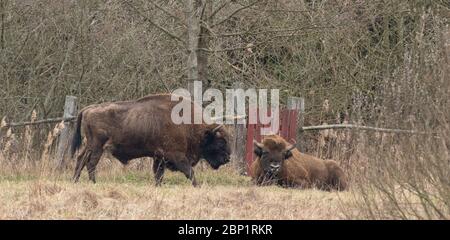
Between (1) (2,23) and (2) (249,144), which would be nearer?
(2) (249,144)

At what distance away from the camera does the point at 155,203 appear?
11.3m

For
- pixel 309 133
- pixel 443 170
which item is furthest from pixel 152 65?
pixel 443 170

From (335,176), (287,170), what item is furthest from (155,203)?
(335,176)

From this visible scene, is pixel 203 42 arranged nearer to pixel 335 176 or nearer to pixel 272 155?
pixel 272 155

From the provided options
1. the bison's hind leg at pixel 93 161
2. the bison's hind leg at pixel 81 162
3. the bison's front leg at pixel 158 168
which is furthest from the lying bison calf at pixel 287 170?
the bison's hind leg at pixel 81 162

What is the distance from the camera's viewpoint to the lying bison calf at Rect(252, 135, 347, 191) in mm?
15984

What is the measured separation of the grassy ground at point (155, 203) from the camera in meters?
10.7

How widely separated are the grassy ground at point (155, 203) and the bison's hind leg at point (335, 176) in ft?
8.14

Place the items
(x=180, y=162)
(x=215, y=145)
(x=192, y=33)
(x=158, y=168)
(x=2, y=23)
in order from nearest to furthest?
1. (x=180, y=162)
2. (x=158, y=168)
3. (x=215, y=145)
4. (x=192, y=33)
5. (x=2, y=23)

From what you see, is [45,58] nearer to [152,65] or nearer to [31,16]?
[31,16]

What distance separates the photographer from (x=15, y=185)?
43.7 feet

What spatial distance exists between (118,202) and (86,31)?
31.1 feet

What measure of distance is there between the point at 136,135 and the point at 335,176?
361 centimetres

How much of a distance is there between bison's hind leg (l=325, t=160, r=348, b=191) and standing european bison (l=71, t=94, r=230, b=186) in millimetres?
2577
